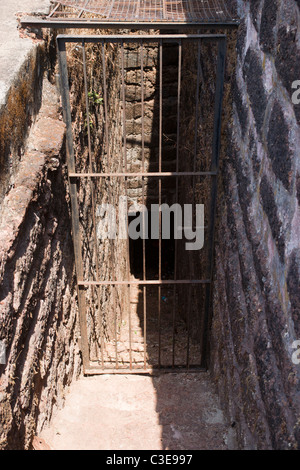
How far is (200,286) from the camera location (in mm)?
4016

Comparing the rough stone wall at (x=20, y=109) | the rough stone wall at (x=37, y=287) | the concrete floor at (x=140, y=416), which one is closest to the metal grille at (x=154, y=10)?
the rough stone wall at (x=20, y=109)

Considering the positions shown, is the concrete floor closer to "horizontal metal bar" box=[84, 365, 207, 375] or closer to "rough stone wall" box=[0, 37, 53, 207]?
"horizontal metal bar" box=[84, 365, 207, 375]

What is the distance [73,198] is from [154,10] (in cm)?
130

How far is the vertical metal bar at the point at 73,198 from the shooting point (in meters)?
2.74

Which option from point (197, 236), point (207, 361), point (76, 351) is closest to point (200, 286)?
point (197, 236)

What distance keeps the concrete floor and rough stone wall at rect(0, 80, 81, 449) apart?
18cm

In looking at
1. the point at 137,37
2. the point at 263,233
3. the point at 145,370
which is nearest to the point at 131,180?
the point at 145,370

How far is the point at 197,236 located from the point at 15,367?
7.52 feet

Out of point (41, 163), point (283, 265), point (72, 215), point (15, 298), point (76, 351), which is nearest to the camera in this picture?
point (283, 265)

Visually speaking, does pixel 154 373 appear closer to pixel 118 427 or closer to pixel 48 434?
pixel 118 427

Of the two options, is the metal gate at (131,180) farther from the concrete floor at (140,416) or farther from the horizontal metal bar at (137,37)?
the concrete floor at (140,416)

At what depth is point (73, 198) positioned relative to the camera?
304 centimetres

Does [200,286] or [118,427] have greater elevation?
[200,286]

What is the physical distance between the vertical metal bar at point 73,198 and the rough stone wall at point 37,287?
0.05 meters
